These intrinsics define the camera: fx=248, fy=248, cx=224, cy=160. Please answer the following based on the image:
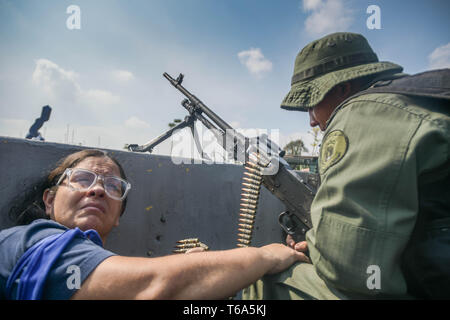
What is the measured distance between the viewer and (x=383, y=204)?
120 cm

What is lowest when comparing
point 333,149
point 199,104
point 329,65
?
point 333,149

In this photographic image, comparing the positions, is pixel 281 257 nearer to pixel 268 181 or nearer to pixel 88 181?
pixel 268 181

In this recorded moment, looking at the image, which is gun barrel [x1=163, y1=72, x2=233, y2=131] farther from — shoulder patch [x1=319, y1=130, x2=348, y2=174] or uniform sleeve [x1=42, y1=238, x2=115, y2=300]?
uniform sleeve [x1=42, y1=238, x2=115, y2=300]

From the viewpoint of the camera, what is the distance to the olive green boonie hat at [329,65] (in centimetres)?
188

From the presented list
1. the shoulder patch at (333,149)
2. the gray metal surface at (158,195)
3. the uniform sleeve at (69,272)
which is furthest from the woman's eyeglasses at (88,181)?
the shoulder patch at (333,149)

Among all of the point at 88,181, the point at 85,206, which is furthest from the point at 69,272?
the point at 88,181

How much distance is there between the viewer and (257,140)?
133 inches

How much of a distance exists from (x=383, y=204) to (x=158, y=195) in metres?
2.40

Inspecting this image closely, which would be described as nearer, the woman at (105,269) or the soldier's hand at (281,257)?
the woman at (105,269)

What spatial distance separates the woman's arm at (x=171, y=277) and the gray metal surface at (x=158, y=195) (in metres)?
1.57

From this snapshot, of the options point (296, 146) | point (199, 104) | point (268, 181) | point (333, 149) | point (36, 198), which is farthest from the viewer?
point (296, 146)

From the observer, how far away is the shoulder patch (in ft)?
4.45

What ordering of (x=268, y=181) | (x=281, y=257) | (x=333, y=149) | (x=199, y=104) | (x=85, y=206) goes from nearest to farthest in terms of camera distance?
(x=333, y=149) < (x=281, y=257) < (x=85, y=206) < (x=268, y=181) < (x=199, y=104)

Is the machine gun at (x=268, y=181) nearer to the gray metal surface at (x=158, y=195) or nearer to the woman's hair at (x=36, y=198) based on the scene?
the gray metal surface at (x=158, y=195)
